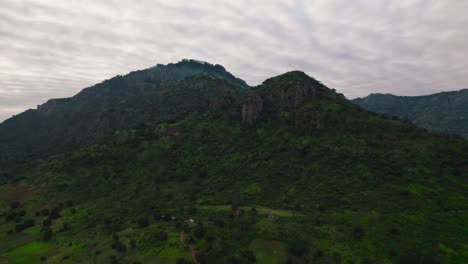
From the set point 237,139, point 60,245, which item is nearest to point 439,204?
point 237,139

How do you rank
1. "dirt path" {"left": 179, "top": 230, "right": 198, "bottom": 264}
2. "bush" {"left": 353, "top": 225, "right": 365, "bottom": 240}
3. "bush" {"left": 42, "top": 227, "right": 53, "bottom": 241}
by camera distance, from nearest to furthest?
"dirt path" {"left": 179, "top": 230, "right": 198, "bottom": 264}, "bush" {"left": 353, "top": 225, "right": 365, "bottom": 240}, "bush" {"left": 42, "top": 227, "right": 53, "bottom": 241}

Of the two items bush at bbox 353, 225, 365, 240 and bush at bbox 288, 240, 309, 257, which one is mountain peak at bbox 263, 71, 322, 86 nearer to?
bush at bbox 353, 225, 365, 240

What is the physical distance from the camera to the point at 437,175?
300ft

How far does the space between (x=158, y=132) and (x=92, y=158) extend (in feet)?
137

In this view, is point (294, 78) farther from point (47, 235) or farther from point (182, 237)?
point (47, 235)

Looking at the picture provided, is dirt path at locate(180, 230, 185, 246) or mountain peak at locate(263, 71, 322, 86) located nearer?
dirt path at locate(180, 230, 185, 246)

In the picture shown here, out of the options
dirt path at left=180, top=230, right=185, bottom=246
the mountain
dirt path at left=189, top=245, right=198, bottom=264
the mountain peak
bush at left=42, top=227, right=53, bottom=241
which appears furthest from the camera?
the mountain peak

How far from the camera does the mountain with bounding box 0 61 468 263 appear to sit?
6650cm

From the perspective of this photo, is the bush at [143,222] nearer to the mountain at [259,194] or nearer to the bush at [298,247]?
the mountain at [259,194]

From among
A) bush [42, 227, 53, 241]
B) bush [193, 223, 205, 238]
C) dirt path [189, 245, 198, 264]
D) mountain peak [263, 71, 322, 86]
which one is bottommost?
bush [42, 227, 53, 241]

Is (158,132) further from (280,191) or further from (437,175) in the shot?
(437,175)

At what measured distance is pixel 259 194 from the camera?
100 m

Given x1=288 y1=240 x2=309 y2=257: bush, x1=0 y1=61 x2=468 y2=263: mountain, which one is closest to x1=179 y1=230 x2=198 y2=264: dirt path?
x1=0 y1=61 x2=468 y2=263: mountain

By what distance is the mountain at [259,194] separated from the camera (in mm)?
66500
